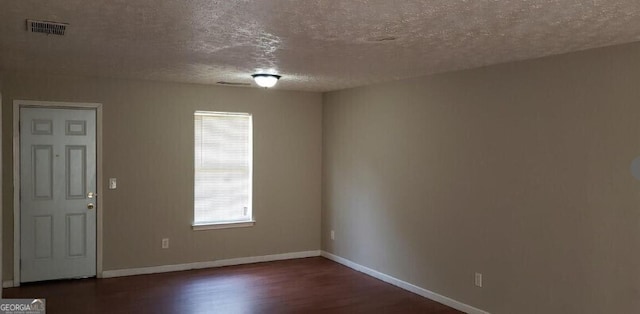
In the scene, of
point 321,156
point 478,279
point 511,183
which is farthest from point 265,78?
point 478,279

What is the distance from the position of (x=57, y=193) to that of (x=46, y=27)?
115 inches

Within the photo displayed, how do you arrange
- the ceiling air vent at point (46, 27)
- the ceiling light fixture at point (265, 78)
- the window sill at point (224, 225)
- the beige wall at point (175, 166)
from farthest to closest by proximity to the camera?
the window sill at point (224, 225), the beige wall at point (175, 166), the ceiling light fixture at point (265, 78), the ceiling air vent at point (46, 27)

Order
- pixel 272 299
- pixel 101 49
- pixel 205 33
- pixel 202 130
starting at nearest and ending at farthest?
pixel 205 33
pixel 101 49
pixel 272 299
pixel 202 130

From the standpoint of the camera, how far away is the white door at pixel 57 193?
5.47 m

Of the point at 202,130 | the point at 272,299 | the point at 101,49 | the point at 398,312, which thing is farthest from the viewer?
the point at 202,130

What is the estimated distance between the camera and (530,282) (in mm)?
4223

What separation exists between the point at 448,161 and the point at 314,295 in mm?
1917

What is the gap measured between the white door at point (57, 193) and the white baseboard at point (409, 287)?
3.00 metres

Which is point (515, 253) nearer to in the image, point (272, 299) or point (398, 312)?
point (398, 312)

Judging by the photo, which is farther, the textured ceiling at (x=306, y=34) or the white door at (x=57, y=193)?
the white door at (x=57, y=193)

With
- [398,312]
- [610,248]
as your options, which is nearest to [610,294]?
[610,248]

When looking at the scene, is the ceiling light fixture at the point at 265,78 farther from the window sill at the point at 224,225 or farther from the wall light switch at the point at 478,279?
the wall light switch at the point at 478,279

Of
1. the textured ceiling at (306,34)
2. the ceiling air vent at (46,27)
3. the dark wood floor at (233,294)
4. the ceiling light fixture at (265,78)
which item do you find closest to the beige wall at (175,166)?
the dark wood floor at (233,294)

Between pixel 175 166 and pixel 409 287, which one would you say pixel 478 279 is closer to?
pixel 409 287
